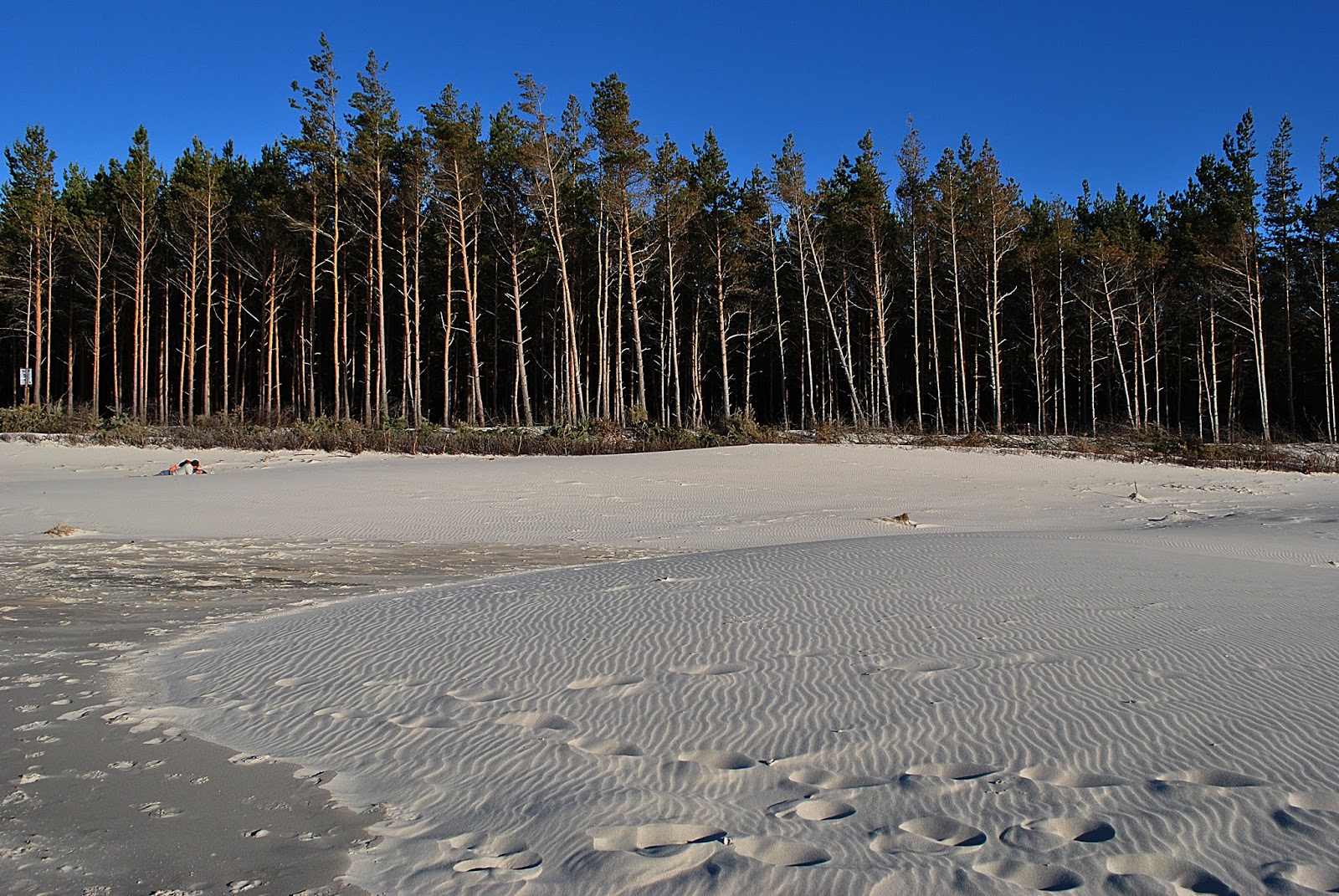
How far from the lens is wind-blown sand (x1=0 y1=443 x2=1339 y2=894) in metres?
2.34

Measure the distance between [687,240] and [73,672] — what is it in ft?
105

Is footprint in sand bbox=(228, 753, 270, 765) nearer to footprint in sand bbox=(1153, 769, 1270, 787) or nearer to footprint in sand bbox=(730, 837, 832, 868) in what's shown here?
footprint in sand bbox=(730, 837, 832, 868)

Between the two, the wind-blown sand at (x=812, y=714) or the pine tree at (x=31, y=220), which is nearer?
the wind-blown sand at (x=812, y=714)

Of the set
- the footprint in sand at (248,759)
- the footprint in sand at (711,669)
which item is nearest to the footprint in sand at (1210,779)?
the footprint in sand at (711,669)

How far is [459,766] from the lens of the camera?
121 inches

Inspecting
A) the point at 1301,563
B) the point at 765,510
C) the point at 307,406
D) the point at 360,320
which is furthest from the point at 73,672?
the point at 360,320

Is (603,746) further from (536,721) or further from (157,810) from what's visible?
(157,810)

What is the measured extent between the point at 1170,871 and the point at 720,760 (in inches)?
55.7

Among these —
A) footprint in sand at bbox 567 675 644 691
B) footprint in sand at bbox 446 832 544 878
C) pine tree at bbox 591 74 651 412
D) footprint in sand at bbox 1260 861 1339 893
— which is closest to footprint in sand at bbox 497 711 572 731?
footprint in sand at bbox 567 675 644 691

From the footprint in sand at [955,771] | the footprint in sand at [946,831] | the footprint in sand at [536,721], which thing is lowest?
the footprint in sand at [946,831]

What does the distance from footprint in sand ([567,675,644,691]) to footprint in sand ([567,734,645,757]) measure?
2.06ft

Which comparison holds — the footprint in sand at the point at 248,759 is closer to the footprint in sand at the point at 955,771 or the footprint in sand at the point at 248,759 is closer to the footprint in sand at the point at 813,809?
A: the footprint in sand at the point at 813,809

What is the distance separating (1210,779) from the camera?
8.91 feet

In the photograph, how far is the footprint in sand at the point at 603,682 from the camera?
396 cm
